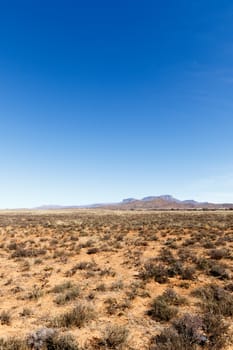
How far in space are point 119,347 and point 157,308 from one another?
2.38 metres

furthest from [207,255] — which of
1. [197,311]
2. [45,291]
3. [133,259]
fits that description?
[45,291]

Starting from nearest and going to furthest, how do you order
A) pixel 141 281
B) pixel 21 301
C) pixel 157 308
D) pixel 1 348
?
pixel 1 348 < pixel 157 308 < pixel 21 301 < pixel 141 281

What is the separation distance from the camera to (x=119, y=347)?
631 cm

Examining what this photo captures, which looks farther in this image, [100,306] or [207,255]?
[207,255]

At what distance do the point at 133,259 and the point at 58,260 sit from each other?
14.4 ft

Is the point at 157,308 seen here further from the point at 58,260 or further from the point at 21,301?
the point at 58,260

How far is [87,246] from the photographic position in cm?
2109

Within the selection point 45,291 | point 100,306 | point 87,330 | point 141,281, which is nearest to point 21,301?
point 45,291

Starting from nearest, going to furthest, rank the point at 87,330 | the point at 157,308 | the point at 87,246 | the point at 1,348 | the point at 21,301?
the point at 1,348, the point at 87,330, the point at 157,308, the point at 21,301, the point at 87,246

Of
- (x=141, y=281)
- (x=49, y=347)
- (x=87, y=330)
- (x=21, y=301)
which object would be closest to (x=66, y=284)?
(x=21, y=301)

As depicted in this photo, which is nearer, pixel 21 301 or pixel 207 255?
pixel 21 301

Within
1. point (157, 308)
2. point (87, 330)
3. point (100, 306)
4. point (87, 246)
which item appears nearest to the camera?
point (87, 330)

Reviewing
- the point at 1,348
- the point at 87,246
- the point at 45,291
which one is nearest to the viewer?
the point at 1,348

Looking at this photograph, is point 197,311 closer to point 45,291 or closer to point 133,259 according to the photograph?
point 45,291
